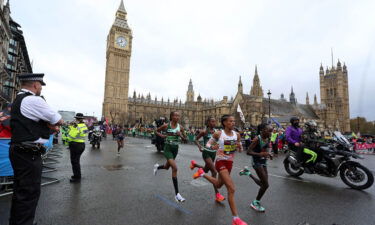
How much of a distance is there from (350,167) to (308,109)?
8579 cm

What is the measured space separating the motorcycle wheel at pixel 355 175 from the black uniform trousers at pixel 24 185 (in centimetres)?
726

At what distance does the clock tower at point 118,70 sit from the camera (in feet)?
267

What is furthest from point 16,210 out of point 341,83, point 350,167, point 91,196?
point 341,83

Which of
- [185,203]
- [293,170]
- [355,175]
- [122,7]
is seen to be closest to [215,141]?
[185,203]

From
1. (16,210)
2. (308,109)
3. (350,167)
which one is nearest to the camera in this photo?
(16,210)

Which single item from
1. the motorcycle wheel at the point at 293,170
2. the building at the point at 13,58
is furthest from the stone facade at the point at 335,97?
the building at the point at 13,58

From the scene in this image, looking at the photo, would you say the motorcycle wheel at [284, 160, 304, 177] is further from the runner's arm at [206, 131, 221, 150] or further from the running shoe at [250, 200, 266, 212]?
the runner's arm at [206, 131, 221, 150]

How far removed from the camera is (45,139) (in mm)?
2854

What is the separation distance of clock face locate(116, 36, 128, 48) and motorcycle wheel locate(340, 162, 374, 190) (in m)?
89.1

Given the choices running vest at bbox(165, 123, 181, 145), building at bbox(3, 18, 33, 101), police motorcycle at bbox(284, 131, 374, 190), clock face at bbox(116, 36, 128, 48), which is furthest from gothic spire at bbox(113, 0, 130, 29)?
police motorcycle at bbox(284, 131, 374, 190)

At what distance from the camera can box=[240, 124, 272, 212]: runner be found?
4074mm

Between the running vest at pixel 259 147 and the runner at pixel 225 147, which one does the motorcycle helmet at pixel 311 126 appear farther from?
the runner at pixel 225 147

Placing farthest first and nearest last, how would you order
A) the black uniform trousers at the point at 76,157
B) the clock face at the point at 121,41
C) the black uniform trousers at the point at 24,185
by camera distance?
the clock face at the point at 121,41, the black uniform trousers at the point at 76,157, the black uniform trousers at the point at 24,185

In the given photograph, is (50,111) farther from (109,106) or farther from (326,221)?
(109,106)
